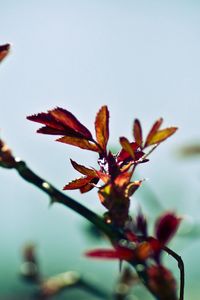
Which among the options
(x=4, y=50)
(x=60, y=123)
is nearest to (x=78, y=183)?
(x=60, y=123)

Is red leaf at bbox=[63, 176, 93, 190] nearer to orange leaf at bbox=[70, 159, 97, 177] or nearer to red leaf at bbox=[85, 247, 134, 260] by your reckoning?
orange leaf at bbox=[70, 159, 97, 177]

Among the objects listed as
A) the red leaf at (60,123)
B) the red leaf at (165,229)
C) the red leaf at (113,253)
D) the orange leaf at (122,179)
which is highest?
the red leaf at (60,123)

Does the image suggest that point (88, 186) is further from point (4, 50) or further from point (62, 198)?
point (4, 50)

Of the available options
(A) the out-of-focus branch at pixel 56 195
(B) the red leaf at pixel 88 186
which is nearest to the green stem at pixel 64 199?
(A) the out-of-focus branch at pixel 56 195

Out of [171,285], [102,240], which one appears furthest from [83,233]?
[171,285]

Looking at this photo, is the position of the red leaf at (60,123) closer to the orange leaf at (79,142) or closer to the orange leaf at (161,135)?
the orange leaf at (79,142)

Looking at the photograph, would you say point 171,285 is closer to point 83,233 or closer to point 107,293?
point 107,293
